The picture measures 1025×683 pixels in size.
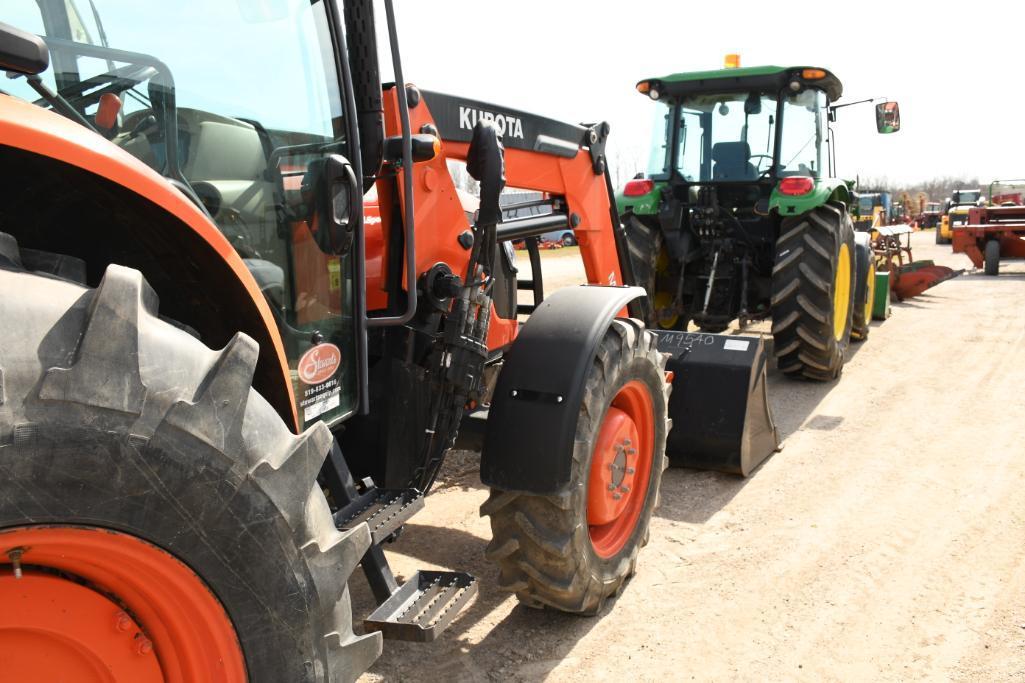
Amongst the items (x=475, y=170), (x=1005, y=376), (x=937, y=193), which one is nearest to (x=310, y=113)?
(x=475, y=170)

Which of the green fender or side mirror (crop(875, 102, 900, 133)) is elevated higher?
side mirror (crop(875, 102, 900, 133))

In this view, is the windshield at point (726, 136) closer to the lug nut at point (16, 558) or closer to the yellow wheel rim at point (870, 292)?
the yellow wheel rim at point (870, 292)

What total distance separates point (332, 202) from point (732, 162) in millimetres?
5856

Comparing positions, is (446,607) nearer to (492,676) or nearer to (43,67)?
(492,676)

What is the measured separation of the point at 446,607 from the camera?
255 cm

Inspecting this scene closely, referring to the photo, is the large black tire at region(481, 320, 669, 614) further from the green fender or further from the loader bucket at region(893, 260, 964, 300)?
the loader bucket at region(893, 260, 964, 300)

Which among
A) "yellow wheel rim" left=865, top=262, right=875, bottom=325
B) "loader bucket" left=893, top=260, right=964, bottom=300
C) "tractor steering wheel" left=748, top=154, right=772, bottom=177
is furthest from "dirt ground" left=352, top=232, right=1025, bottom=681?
"loader bucket" left=893, top=260, right=964, bottom=300

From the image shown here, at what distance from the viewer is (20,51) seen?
1445 millimetres

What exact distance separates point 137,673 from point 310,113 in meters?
1.53

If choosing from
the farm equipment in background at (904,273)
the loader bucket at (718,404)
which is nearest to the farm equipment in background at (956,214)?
the farm equipment in background at (904,273)

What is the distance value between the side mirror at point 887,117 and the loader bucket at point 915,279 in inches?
147

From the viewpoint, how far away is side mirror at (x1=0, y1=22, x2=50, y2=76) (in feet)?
4.68

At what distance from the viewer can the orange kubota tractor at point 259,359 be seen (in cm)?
144

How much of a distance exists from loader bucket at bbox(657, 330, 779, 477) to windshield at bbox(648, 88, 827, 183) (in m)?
3.14
